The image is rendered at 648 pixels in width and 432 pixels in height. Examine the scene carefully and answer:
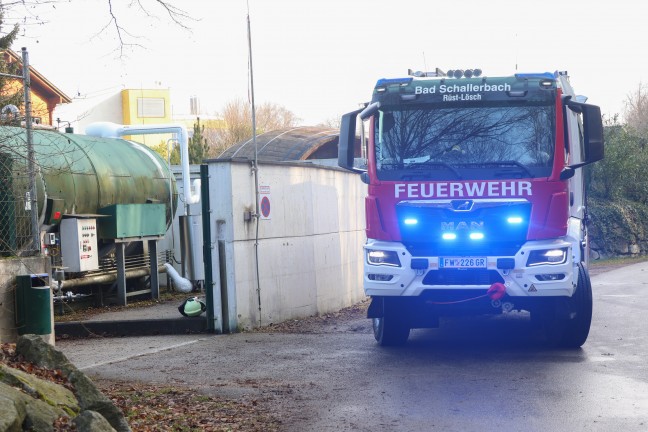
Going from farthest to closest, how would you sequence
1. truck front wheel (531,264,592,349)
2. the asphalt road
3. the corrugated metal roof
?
the corrugated metal roof, truck front wheel (531,264,592,349), the asphalt road

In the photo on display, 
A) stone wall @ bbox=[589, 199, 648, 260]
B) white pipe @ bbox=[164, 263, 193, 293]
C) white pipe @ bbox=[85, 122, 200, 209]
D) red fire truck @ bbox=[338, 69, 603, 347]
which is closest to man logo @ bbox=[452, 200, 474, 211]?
red fire truck @ bbox=[338, 69, 603, 347]

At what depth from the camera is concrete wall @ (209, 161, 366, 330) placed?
14.0 metres

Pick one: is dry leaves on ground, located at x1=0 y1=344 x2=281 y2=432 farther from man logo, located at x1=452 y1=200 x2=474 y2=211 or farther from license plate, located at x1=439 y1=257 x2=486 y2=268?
man logo, located at x1=452 y1=200 x2=474 y2=211

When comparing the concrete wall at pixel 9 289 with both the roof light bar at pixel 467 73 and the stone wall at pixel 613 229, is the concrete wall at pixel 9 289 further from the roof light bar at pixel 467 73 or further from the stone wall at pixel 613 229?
the stone wall at pixel 613 229

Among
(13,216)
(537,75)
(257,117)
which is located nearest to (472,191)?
(537,75)

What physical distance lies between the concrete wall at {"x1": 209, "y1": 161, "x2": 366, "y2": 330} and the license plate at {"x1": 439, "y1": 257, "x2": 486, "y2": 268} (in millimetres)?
3881

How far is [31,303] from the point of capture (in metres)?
11.4

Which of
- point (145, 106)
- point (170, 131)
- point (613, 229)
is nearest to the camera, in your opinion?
point (170, 131)

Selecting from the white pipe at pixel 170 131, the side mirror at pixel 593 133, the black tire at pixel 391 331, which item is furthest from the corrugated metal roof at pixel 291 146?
the side mirror at pixel 593 133

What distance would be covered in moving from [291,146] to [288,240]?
65.4 ft

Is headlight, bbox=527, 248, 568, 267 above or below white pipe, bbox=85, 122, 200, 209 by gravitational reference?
below

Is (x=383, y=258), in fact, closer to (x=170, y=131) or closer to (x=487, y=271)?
(x=487, y=271)

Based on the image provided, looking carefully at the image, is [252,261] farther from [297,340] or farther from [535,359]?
[535,359]

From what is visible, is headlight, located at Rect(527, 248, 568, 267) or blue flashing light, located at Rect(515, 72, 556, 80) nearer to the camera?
headlight, located at Rect(527, 248, 568, 267)
